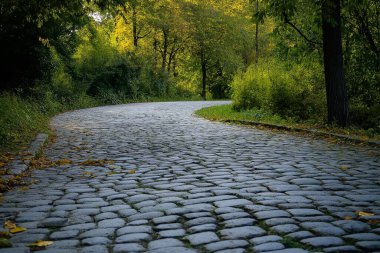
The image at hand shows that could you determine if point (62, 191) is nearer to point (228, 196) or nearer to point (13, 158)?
point (228, 196)

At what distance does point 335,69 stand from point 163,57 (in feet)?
113

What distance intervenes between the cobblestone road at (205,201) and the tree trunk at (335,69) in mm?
3420

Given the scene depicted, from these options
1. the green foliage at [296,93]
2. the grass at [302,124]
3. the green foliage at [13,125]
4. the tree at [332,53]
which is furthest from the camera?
the green foliage at [296,93]

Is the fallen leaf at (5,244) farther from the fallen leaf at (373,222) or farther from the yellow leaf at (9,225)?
the fallen leaf at (373,222)

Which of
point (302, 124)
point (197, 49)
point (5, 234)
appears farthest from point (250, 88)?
point (197, 49)

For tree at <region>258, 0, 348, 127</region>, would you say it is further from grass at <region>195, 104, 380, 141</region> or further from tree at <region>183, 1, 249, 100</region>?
tree at <region>183, 1, 249, 100</region>

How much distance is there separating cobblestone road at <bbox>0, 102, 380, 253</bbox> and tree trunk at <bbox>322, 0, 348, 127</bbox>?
342 cm

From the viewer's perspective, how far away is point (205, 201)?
4.85 meters

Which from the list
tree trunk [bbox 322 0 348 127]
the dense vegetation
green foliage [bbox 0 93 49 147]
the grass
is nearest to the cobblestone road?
green foliage [bbox 0 93 49 147]

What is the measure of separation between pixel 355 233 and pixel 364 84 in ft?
38.8

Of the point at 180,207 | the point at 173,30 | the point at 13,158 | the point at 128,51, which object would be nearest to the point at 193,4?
the point at 173,30

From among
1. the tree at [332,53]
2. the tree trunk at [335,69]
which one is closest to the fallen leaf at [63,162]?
the tree at [332,53]

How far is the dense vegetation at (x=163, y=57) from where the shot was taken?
12.1 metres

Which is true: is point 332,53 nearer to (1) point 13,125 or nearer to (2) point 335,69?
(2) point 335,69
